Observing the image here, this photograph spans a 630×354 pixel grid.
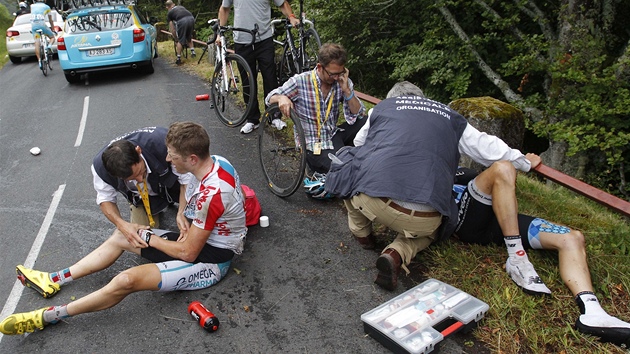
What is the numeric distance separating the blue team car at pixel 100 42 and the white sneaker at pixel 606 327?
10453mm

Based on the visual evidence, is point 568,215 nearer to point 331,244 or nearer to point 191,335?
point 331,244

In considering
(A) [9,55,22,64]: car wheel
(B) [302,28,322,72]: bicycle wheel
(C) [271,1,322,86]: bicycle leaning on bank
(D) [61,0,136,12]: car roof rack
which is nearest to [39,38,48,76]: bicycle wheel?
(D) [61,0,136,12]: car roof rack

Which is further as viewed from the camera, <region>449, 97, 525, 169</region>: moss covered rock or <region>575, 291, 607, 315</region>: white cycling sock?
<region>449, 97, 525, 169</region>: moss covered rock

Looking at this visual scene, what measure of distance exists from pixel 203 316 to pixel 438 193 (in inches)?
66.0

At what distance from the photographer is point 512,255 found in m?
3.18

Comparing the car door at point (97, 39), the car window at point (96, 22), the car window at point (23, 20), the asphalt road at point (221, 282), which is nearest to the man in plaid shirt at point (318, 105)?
the asphalt road at point (221, 282)

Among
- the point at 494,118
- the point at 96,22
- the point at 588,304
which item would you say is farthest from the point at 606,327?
the point at 96,22

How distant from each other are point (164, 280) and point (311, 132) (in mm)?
1976

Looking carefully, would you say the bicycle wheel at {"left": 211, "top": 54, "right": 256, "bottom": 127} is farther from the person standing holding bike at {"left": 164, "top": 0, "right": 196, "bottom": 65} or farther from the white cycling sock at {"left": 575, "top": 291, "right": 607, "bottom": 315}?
the person standing holding bike at {"left": 164, "top": 0, "right": 196, "bottom": 65}

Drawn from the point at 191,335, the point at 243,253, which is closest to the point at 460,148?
the point at 243,253

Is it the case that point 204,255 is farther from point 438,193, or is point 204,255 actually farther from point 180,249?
point 438,193

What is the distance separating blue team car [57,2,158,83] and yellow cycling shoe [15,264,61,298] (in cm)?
813

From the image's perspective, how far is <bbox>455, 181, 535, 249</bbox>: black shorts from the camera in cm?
335

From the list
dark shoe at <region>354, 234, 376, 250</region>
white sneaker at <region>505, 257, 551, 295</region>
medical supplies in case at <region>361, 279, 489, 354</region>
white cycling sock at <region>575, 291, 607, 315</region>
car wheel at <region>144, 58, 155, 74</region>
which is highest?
white cycling sock at <region>575, 291, 607, 315</region>
